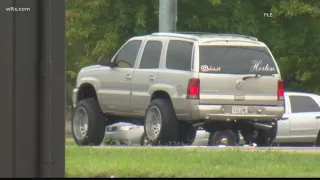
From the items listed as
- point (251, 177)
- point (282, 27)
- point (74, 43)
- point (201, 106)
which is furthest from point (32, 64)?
point (282, 27)

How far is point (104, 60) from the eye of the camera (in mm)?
12727

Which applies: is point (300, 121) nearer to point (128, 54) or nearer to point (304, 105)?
point (304, 105)

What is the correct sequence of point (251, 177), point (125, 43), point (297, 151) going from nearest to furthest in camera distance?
point (251, 177) < point (297, 151) < point (125, 43)

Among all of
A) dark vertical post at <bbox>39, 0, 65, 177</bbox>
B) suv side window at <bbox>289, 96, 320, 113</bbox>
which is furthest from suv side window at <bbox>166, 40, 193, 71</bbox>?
dark vertical post at <bbox>39, 0, 65, 177</bbox>

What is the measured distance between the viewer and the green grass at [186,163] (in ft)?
28.0

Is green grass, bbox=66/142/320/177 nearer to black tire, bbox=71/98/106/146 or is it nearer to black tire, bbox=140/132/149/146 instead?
black tire, bbox=140/132/149/146

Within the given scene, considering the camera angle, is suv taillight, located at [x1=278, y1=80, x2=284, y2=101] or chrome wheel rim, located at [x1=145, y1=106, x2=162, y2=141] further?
suv taillight, located at [x1=278, y1=80, x2=284, y2=101]

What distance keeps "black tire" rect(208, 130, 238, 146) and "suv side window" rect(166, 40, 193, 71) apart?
1.26 metres

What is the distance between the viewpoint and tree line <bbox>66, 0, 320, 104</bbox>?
13.4 metres

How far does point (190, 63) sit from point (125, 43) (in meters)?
1.29

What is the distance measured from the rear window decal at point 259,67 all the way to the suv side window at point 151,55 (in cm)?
141

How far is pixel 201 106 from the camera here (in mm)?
12375

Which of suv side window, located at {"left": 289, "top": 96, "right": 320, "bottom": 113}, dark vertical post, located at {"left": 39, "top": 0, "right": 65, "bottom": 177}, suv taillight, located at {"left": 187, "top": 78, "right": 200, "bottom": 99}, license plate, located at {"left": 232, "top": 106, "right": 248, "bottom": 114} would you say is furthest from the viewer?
suv side window, located at {"left": 289, "top": 96, "right": 320, "bottom": 113}

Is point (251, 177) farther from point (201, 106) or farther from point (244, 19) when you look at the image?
point (244, 19)
